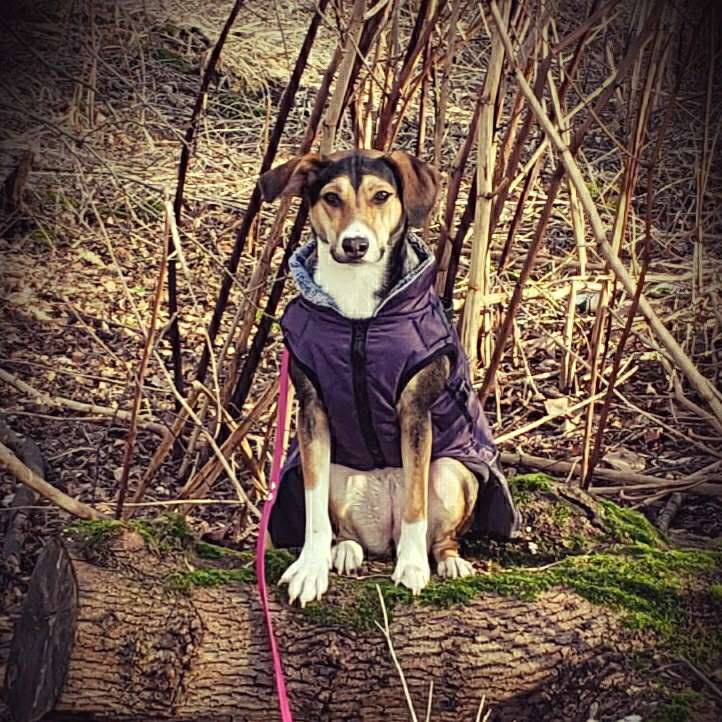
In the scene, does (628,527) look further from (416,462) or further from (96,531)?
(96,531)

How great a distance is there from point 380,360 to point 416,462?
11.1 inches

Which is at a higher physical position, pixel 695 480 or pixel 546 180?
pixel 546 180

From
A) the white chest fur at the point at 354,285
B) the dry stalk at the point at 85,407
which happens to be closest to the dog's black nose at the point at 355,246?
the white chest fur at the point at 354,285

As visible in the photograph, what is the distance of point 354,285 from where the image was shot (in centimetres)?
313

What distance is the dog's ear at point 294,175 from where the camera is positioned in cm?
309

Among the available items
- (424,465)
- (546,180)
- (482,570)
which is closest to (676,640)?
(482,570)

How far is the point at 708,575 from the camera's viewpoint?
3.43 meters

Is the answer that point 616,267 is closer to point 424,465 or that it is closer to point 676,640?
point 424,465

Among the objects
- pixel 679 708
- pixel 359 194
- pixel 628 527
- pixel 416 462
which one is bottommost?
pixel 679 708

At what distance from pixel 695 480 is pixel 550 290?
151cm

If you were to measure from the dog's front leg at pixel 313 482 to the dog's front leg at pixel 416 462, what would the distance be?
20cm

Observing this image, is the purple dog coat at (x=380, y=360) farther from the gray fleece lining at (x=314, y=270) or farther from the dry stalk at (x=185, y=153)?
the dry stalk at (x=185, y=153)

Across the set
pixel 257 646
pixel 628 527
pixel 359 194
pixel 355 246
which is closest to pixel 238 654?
pixel 257 646

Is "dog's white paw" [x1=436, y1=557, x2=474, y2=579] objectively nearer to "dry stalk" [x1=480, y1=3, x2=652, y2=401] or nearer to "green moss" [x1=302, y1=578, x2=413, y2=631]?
"green moss" [x1=302, y1=578, x2=413, y2=631]
